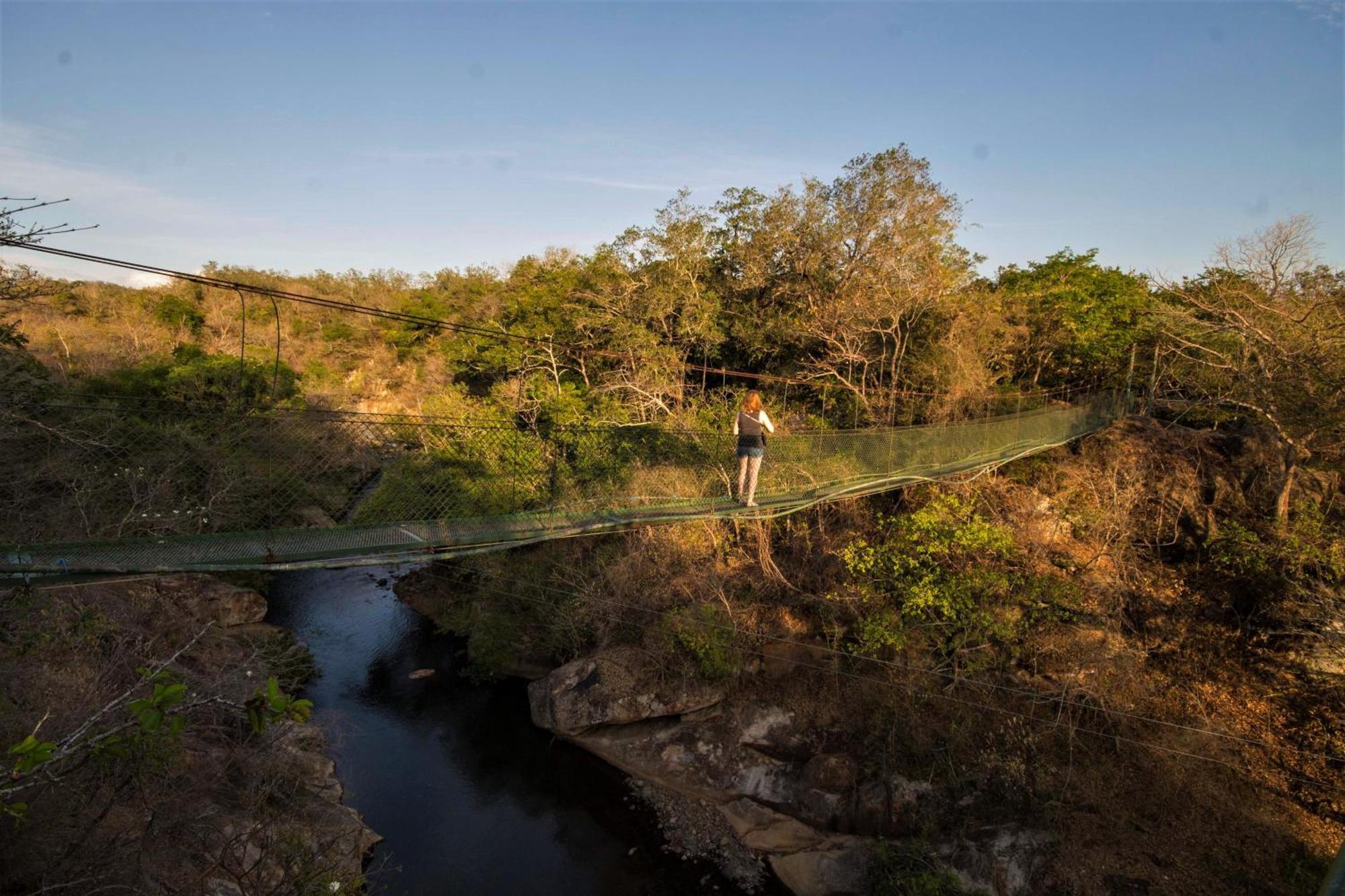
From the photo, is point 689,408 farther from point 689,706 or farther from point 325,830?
point 325,830

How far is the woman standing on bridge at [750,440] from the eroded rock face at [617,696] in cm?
345

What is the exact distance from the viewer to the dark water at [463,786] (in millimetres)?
6395

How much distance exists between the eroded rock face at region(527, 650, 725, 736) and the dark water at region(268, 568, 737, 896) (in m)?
0.45

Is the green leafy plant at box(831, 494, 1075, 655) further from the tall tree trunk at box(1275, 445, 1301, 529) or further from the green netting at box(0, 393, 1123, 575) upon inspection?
the tall tree trunk at box(1275, 445, 1301, 529)

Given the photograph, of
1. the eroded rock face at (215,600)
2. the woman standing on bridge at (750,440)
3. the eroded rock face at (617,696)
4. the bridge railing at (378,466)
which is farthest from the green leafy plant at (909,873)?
the eroded rock face at (215,600)

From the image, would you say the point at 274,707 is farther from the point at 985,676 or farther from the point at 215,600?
the point at 215,600

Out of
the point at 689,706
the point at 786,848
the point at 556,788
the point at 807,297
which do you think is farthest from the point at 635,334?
the point at 786,848

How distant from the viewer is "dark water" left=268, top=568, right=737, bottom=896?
6.39 m

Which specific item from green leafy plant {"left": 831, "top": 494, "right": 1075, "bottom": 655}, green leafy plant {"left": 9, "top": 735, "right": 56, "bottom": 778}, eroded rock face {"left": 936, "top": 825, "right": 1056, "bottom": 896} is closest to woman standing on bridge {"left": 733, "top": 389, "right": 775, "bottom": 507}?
green leafy plant {"left": 831, "top": 494, "right": 1075, "bottom": 655}

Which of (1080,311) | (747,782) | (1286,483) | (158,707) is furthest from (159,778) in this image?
(1080,311)

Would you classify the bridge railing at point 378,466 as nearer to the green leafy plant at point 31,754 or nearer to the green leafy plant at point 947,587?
the green leafy plant at point 947,587

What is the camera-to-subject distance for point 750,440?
560 cm

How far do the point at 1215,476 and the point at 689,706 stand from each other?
8.37 meters

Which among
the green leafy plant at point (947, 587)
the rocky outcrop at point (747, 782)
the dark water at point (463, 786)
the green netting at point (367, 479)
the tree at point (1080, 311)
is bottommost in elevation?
the dark water at point (463, 786)
